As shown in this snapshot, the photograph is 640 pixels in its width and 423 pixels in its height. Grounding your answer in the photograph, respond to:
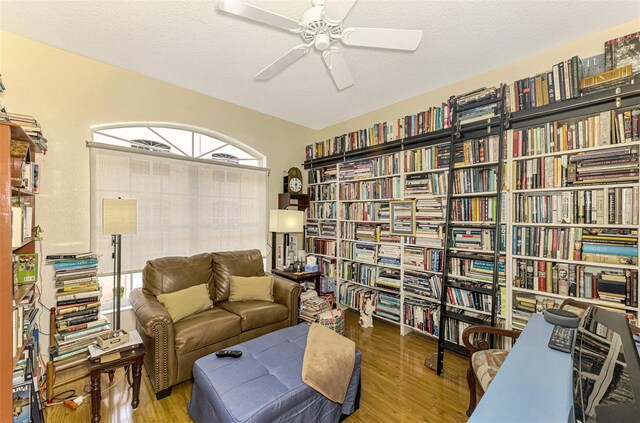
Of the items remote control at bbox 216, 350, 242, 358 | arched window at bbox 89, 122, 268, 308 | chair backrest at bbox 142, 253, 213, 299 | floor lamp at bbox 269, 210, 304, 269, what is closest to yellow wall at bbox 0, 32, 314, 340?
arched window at bbox 89, 122, 268, 308

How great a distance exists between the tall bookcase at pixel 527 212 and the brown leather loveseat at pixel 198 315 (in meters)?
1.40

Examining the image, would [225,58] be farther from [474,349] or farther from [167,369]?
[474,349]

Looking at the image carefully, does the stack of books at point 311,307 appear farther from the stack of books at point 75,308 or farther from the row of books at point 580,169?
the row of books at point 580,169

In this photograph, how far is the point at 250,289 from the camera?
9.30 feet

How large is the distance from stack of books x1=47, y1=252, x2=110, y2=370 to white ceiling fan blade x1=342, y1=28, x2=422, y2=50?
2.67 m

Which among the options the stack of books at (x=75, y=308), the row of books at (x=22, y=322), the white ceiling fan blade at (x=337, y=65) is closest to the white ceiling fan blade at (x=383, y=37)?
the white ceiling fan blade at (x=337, y=65)

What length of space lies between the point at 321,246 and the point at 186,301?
202cm

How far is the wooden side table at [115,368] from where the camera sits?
5.57ft

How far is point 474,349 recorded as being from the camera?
181cm

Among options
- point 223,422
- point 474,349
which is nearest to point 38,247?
point 223,422

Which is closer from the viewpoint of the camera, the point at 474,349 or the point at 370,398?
the point at 474,349

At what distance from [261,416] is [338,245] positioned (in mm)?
2516

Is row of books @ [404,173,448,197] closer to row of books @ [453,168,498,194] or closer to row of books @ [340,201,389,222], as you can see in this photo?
row of books @ [453,168,498,194]

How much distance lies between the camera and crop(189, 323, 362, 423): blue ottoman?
4.52 ft
